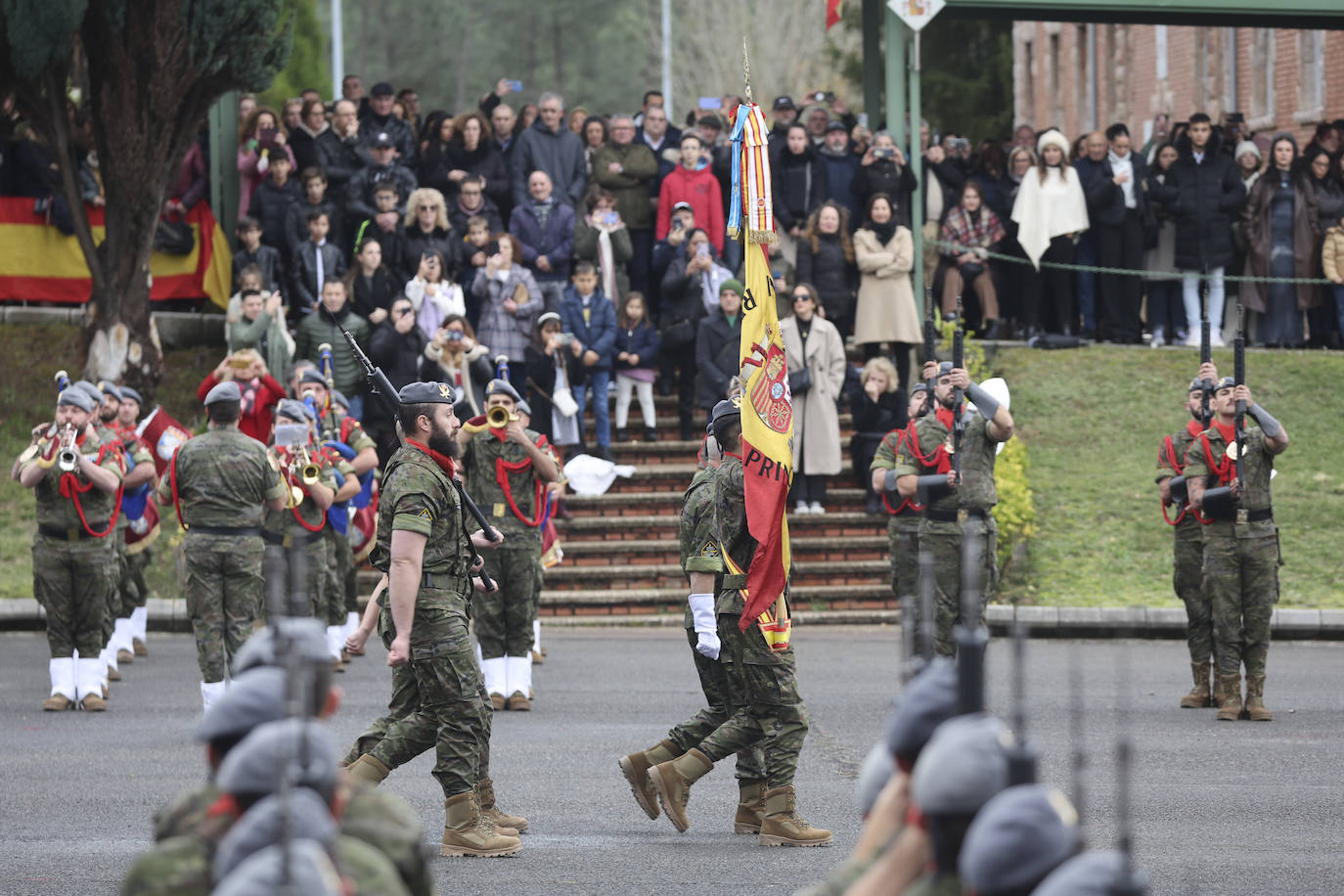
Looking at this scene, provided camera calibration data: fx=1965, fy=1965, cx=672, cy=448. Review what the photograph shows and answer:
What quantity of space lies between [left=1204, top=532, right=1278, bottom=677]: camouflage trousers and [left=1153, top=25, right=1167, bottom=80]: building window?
26009mm

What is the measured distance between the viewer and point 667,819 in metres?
9.86

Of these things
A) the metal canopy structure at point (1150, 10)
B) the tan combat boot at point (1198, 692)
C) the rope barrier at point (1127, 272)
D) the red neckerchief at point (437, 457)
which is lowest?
the tan combat boot at point (1198, 692)

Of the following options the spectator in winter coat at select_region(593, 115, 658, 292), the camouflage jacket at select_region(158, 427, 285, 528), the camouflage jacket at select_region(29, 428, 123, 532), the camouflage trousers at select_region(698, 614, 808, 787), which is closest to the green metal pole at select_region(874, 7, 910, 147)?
the spectator in winter coat at select_region(593, 115, 658, 292)

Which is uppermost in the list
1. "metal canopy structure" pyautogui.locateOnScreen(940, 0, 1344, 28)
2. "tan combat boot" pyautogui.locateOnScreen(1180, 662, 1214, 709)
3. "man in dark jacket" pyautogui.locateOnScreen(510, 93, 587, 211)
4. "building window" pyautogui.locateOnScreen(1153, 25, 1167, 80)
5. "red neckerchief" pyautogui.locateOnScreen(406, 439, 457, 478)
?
"building window" pyautogui.locateOnScreen(1153, 25, 1167, 80)

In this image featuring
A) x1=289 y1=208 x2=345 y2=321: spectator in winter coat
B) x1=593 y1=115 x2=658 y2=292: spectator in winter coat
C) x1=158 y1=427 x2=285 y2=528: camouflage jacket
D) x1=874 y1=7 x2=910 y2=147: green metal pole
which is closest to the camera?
x1=158 y1=427 x2=285 y2=528: camouflage jacket

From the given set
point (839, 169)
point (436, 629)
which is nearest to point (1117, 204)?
point (839, 169)

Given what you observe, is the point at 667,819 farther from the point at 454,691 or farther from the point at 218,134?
the point at 218,134

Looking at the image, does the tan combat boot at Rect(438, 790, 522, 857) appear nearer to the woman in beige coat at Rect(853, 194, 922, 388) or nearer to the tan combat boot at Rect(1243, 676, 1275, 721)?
the tan combat boot at Rect(1243, 676, 1275, 721)

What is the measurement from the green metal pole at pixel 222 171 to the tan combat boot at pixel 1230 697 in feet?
45.8

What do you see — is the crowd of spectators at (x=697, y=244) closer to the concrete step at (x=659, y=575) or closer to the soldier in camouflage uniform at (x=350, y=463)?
the concrete step at (x=659, y=575)

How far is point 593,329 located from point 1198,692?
8012 mm

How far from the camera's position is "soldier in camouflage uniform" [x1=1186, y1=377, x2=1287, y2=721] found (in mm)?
13164

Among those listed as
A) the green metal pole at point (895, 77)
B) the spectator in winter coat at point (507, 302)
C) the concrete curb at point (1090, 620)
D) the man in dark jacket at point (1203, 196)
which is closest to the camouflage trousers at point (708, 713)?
the concrete curb at point (1090, 620)

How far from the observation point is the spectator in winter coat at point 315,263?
20.0m
